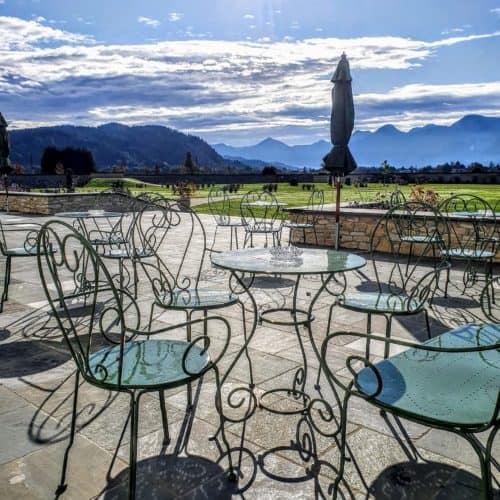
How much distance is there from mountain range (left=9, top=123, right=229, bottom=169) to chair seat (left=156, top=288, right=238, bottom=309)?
138 m

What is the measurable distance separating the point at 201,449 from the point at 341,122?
4669 mm

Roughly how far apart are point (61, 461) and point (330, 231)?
5.84m

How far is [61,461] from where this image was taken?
1.87 meters

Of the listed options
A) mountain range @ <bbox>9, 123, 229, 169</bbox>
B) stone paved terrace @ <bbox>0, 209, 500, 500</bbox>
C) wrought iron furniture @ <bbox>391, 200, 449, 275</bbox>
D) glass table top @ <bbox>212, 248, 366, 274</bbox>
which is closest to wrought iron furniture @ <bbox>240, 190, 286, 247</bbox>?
wrought iron furniture @ <bbox>391, 200, 449, 275</bbox>

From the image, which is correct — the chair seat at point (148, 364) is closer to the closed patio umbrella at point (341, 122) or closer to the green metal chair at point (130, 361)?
the green metal chair at point (130, 361)

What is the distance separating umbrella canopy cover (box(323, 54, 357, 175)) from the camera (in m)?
5.73

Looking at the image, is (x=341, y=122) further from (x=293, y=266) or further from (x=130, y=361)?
(x=130, y=361)

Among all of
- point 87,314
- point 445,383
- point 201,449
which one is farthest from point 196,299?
point 87,314

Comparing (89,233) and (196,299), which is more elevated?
(196,299)

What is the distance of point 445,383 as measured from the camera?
1.61 meters

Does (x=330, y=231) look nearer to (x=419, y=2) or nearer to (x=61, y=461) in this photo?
(x=419, y=2)

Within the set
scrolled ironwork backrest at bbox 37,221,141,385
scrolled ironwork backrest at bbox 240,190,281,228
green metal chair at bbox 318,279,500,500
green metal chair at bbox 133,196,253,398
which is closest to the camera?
green metal chair at bbox 318,279,500,500

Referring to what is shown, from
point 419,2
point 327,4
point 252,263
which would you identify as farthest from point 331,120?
point 252,263

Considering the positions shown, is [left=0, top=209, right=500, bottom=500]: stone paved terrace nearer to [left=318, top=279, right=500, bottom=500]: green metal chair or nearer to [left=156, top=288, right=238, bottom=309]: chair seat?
[left=318, top=279, right=500, bottom=500]: green metal chair
